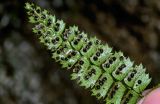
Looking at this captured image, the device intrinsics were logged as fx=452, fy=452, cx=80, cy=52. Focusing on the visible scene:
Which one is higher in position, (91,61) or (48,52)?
(48,52)

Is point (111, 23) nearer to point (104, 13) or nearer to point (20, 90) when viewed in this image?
point (104, 13)

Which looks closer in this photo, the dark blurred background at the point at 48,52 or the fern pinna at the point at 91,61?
the fern pinna at the point at 91,61

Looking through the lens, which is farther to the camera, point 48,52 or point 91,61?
point 48,52

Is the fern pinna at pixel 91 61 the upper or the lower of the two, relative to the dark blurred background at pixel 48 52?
lower

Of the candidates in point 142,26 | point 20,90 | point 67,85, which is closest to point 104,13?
point 142,26
